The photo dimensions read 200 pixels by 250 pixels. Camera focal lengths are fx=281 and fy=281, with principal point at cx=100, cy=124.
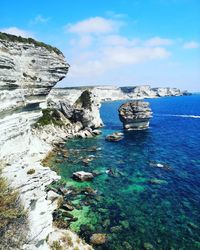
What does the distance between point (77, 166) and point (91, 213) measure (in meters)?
20.1

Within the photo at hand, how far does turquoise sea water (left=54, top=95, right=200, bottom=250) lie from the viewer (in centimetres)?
3025

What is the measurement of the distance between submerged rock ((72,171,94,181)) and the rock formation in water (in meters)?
7.91

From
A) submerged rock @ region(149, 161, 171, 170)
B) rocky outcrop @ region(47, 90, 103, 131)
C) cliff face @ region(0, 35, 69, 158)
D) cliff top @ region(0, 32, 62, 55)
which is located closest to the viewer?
cliff face @ region(0, 35, 69, 158)

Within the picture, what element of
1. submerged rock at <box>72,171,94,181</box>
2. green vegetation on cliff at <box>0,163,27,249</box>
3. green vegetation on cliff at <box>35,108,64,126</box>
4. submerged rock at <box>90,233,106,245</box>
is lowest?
submerged rock at <box>72,171,94,181</box>

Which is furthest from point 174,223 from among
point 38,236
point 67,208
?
point 38,236

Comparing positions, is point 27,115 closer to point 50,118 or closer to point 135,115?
point 50,118

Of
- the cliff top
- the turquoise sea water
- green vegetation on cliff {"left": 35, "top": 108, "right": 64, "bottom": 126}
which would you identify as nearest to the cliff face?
the cliff top

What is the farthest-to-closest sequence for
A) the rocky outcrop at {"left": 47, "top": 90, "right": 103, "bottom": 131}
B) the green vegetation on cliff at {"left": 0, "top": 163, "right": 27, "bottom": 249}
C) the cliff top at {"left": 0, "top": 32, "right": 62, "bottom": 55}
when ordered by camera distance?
1. the rocky outcrop at {"left": 47, "top": 90, "right": 103, "bottom": 131}
2. the cliff top at {"left": 0, "top": 32, "right": 62, "bottom": 55}
3. the green vegetation on cliff at {"left": 0, "top": 163, "right": 27, "bottom": 249}

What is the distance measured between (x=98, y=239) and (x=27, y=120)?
24.1 metres

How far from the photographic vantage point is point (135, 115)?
309 ft

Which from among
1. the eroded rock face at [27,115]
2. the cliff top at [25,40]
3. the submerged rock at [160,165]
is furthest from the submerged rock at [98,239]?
the cliff top at [25,40]

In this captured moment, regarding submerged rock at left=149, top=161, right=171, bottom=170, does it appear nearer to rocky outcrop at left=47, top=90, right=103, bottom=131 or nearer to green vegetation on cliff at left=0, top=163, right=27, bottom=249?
green vegetation on cliff at left=0, top=163, right=27, bottom=249

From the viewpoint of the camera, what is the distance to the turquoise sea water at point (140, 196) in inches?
1191

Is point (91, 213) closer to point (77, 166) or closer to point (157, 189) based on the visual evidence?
point (157, 189)
